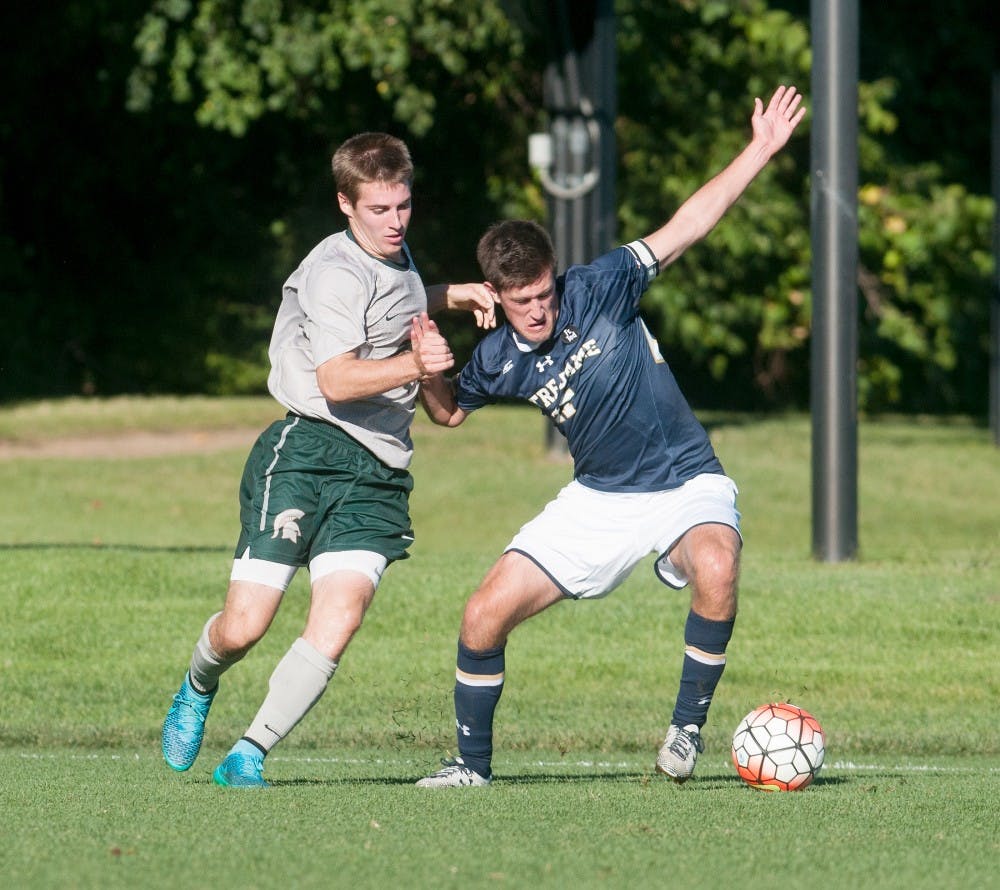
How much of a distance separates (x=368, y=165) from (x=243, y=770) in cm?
202

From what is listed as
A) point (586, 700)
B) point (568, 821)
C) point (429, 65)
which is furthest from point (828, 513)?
point (429, 65)

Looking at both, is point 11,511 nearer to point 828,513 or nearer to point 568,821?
point 828,513

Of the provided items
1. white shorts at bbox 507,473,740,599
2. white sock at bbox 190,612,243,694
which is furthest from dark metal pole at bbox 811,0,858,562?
white sock at bbox 190,612,243,694

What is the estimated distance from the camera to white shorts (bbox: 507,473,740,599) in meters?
6.45

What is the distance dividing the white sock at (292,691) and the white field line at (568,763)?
126 centimetres

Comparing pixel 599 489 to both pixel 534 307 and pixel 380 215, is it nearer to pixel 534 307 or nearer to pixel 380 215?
pixel 534 307

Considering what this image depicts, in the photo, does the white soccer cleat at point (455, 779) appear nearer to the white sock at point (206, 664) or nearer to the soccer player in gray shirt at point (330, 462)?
the soccer player in gray shirt at point (330, 462)

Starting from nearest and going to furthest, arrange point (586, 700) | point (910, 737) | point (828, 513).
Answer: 1. point (910, 737)
2. point (586, 700)
3. point (828, 513)

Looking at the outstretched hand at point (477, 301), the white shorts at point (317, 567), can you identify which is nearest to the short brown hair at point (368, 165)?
the outstretched hand at point (477, 301)

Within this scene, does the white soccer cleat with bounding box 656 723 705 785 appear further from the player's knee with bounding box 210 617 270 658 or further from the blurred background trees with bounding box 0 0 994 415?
the blurred background trees with bounding box 0 0 994 415

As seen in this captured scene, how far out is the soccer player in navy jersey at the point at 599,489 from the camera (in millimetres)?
6406

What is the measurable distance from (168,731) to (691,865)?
88.7 inches

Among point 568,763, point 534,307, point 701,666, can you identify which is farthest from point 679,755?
point 534,307

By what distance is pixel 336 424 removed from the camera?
6273 millimetres
